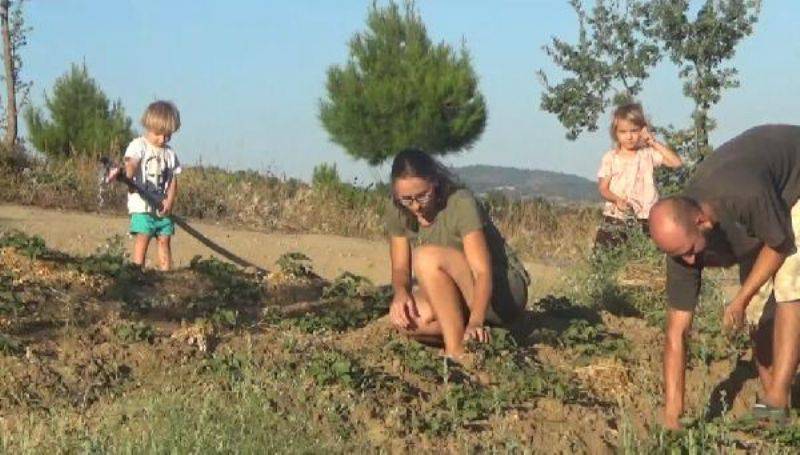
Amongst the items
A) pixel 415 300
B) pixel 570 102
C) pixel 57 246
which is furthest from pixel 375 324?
pixel 570 102

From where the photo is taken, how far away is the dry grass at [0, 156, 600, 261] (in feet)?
56.2

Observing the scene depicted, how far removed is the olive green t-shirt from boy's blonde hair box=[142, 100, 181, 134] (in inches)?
124

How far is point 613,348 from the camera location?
714 centimetres

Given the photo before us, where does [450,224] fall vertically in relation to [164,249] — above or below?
above

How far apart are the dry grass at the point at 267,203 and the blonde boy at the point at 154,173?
262 inches

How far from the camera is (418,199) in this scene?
21.8ft

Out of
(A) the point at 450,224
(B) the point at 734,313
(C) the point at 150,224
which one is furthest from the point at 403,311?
(C) the point at 150,224

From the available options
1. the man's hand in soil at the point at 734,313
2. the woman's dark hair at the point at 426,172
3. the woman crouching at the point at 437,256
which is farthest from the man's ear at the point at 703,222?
the woman's dark hair at the point at 426,172

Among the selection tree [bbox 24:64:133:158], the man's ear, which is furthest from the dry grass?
the man's ear

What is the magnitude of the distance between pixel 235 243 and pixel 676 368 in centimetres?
983

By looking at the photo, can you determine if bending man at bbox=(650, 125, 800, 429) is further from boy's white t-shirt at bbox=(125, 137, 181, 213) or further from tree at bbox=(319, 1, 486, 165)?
tree at bbox=(319, 1, 486, 165)

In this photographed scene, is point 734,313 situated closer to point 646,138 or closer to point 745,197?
point 745,197

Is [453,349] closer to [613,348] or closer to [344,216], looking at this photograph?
[613,348]

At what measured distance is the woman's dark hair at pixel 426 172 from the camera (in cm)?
659
